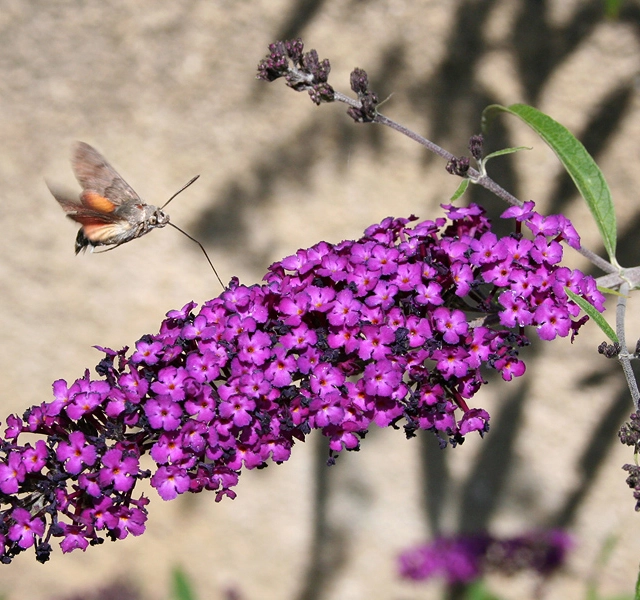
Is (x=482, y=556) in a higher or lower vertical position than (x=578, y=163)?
lower

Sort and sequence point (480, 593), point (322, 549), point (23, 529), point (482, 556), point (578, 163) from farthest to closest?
point (322, 549), point (482, 556), point (480, 593), point (578, 163), point (23, 529)

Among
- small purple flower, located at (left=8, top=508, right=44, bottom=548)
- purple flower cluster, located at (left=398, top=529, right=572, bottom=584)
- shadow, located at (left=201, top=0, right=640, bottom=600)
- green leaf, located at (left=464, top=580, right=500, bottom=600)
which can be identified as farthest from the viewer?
purple flower cluster, located at (left=398, top=529, right=572, bottom=584)

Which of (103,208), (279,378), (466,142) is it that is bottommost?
(279,378)

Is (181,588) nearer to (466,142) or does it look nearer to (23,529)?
(23,529)

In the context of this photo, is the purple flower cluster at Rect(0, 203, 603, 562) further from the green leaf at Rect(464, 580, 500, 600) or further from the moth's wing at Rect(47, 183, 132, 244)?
the green leaf at Rect(464, 580, 500, 600)

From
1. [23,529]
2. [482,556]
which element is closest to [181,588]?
[482,556]

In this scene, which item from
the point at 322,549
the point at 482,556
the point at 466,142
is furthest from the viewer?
the point at 322,549

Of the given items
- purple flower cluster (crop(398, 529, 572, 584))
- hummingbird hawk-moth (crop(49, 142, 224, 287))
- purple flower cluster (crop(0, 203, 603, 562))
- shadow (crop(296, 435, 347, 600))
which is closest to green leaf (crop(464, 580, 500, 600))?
purple flower cluster (crop(398, 529, 572, 584))
